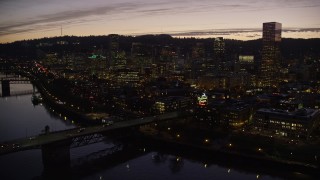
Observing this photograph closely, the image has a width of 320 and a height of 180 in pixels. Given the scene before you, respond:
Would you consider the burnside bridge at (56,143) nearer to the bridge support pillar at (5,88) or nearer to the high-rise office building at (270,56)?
the bridge support pillar at (5,88)

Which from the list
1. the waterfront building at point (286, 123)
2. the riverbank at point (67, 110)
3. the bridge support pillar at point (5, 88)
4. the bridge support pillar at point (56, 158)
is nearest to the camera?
the bridge support pillar at point (56, 158)

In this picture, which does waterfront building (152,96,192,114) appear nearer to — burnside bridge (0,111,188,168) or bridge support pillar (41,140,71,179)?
burnside bridge (0,111,188,168)

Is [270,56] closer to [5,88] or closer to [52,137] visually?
[5,88]

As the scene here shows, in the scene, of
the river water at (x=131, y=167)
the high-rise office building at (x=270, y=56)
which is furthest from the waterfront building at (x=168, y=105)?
the high-rise office building at (x=270, y=56)

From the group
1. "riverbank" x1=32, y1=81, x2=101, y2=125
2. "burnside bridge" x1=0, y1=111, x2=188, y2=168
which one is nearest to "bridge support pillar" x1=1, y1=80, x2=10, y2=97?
"riverbank" x1=32, y1=81, x2=101, y2=125

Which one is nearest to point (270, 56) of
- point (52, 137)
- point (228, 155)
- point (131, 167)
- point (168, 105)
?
point (168, 105)
